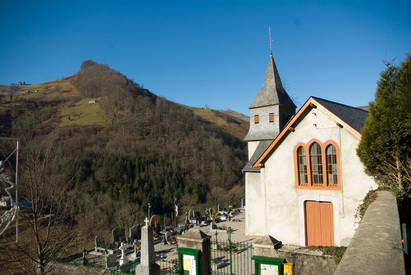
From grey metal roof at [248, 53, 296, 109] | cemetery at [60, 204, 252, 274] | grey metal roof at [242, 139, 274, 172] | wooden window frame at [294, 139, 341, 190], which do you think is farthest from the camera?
grey metal roof at [248, 53, 296, 109]

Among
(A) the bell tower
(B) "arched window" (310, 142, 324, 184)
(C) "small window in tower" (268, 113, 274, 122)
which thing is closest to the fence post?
(B) "arched window" (310, 142, 324, 184)

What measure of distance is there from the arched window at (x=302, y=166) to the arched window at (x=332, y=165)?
1029mm

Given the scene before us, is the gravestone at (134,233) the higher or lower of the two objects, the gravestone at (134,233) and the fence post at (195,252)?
the lower

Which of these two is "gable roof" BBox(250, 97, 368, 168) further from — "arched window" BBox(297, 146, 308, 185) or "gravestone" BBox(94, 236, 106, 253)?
"gravestone" BBox(94, 236, 106, 253)

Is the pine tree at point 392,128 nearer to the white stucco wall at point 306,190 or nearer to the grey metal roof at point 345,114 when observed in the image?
the white stucco wall at point 306,190

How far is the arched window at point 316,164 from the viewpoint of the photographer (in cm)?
1381

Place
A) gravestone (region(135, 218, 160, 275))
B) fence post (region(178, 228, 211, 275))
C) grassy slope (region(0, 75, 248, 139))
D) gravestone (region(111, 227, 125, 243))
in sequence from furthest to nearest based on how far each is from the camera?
grassy slope (region(0, 75, 248, 139)), gravestone (region(111, 227, 125, 243)), fence post (region(178, 228, 211, 275)), gravestone (region(135, 218, 160, 275))

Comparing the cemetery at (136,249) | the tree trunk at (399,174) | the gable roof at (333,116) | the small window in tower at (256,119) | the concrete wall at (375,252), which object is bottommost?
the cemetery at (136,249)

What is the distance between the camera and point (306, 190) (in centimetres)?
1398

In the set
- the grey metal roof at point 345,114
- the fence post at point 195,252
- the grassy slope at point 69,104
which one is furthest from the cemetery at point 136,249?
the grassy slope at point 69,104

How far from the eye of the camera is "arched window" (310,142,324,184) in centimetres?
1381

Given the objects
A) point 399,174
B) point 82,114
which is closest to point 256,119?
point 399,174

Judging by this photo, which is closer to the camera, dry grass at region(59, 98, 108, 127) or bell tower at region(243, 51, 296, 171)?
bell tower at region(243, 51, 296, 171)

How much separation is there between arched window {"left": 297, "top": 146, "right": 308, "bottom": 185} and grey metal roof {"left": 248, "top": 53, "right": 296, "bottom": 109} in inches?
201
